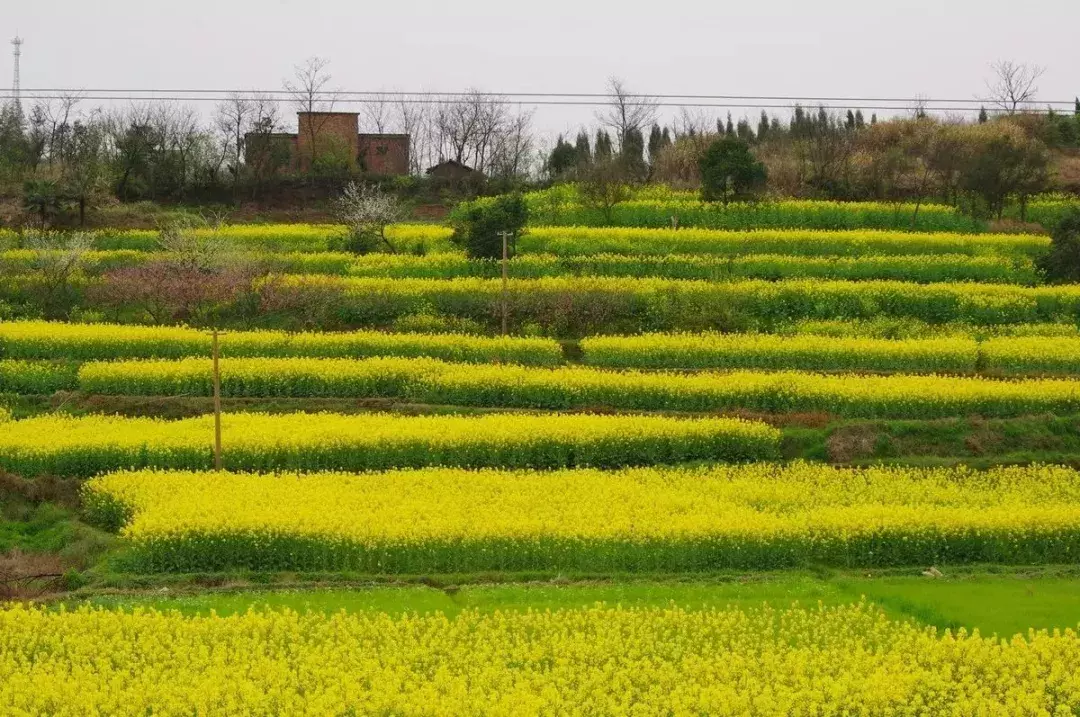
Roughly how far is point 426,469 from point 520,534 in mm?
5411

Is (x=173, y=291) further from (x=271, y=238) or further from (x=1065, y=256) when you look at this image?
(x=1065, y=256)

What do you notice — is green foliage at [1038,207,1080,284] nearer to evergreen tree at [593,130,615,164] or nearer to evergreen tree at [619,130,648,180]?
evergreen tree at [619,130,648,180]

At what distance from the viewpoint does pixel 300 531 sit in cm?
1938

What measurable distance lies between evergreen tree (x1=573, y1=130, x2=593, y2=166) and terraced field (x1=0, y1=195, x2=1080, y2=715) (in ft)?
69.1

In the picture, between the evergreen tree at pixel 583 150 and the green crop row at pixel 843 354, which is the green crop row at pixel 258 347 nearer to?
the green crop row at pixel 843 354

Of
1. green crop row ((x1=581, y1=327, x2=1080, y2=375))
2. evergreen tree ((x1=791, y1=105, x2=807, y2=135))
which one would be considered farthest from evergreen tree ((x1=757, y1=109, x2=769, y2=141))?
green crop row ((x1=581, y1=327, x2=1080, y2=375))

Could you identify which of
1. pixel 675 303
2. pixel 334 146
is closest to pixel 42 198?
pixel 334 146

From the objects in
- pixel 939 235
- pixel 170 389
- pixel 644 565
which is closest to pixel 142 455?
pixel 170 389

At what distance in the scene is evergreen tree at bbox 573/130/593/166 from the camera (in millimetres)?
64688

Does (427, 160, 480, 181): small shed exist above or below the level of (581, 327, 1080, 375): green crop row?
above

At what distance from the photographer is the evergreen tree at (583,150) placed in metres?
64.7

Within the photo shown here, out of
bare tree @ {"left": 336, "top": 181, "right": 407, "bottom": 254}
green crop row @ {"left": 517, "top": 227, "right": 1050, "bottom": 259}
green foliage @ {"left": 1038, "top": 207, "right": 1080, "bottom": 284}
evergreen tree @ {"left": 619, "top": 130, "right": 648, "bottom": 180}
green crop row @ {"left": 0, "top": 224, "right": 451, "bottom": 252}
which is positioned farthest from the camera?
evergreen tree @ {"left": 619, "top": 130, "right": 648, "bottom": 180}

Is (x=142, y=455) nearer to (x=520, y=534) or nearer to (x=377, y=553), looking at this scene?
(x=377, y=553)

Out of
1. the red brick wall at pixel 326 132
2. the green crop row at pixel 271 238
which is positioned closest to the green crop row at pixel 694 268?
the green crop row at pixel 271 238
